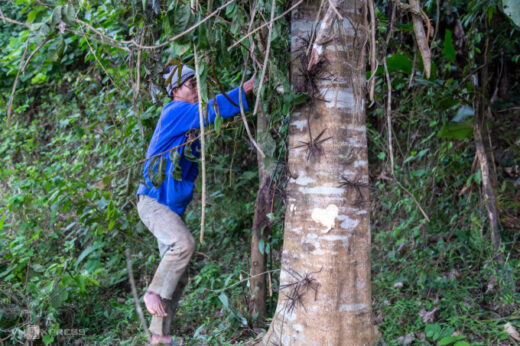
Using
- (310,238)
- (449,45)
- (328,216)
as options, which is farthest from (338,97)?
(449,45)

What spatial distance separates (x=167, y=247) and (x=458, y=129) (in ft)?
8.20

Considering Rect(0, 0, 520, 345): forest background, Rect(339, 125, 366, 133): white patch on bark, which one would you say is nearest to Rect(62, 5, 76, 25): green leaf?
Rect(0, 0, 520, 345): forest background

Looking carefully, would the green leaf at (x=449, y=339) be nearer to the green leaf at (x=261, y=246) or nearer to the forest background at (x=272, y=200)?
the forest background at (x=272, y=200)

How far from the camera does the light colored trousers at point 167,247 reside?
2.85m

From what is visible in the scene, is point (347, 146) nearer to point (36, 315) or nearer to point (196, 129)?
point (196, 129)

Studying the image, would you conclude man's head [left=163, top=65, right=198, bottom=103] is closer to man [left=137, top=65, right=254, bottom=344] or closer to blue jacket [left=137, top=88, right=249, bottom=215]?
man [left=137, top=65, right=254, bottom=344]

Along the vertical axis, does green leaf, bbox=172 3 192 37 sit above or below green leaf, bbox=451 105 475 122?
above

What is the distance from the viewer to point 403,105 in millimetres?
4293

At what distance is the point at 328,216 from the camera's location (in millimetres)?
1950

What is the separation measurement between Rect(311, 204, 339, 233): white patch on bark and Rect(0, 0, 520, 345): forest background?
11.6 inches

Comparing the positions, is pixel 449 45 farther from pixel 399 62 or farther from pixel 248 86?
pixel 248 86

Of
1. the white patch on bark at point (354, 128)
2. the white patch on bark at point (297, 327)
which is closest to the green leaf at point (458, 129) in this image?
the white patch on bark at point (354, 128)

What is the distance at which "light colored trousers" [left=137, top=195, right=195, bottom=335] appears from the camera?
2.85m

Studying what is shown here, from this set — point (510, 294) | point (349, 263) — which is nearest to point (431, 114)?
point (510, 294)
